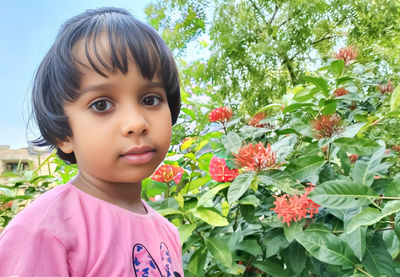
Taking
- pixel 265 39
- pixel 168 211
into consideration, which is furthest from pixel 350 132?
pixel 265 39

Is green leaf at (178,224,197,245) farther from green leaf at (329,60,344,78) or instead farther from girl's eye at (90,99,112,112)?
green leaf at (329,60,344,78)

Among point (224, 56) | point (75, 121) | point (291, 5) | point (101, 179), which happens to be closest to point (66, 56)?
point (75, 121)

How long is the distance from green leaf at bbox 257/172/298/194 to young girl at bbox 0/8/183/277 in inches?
10.6

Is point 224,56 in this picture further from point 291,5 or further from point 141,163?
point 141,163

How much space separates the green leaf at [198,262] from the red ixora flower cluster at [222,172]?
7.8 inches

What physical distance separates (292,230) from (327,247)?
8 cm

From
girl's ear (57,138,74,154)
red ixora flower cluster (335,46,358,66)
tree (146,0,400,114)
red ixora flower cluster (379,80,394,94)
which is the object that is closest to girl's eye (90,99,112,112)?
girl's ear (57,138,74,154)

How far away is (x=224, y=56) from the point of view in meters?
3.42

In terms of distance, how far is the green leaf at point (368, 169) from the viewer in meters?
0.92

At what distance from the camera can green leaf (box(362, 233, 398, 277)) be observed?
0.86 meters

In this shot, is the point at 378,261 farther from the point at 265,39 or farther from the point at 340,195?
the point at 265,39

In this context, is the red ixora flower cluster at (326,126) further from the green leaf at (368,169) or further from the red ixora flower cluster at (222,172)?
the red ixora flower cluster at (222,172)

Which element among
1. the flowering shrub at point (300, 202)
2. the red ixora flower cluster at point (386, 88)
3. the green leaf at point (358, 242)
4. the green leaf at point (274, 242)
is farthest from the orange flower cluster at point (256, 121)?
the red ixora flower cluster at point (386, 88)

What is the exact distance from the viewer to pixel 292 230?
0.89m
